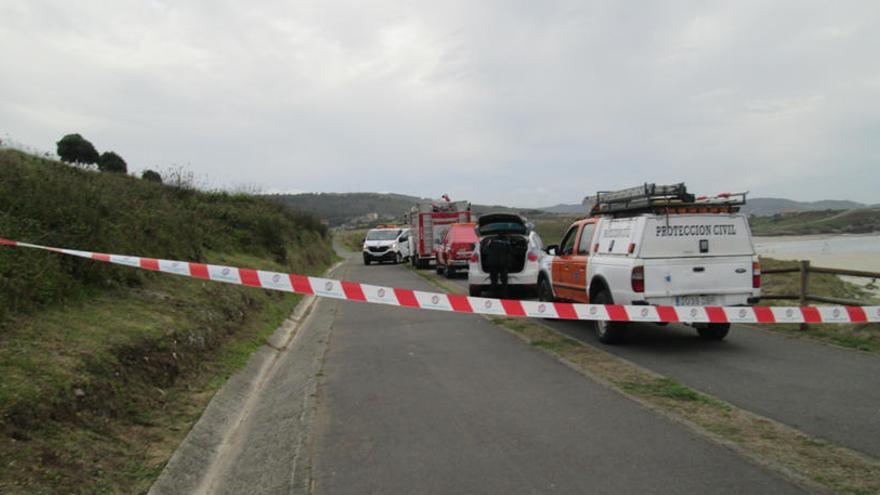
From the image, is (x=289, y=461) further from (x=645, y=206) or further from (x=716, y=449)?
(x=645, y=206)

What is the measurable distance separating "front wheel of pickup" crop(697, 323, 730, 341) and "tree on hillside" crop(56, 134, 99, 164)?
60.1 ft

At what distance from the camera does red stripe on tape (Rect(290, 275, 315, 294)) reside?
703 cm

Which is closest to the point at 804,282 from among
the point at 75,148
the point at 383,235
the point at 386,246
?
the point at 75,148

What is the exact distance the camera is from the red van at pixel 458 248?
21.7m

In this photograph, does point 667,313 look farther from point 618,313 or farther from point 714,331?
point 714,331

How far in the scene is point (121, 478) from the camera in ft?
Answer: 14.0

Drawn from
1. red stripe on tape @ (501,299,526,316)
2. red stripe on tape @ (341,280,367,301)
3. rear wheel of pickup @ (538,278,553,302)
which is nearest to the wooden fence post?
rear wheel of pickup @ (538,278,553,302)

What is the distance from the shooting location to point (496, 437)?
5.09 m

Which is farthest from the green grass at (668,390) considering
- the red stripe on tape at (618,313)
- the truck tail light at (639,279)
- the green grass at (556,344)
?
the green grass at (556,344)

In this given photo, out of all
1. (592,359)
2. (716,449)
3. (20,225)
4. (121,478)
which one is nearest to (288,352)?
(20,225)

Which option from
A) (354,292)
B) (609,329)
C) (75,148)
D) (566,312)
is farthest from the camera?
(75,148)

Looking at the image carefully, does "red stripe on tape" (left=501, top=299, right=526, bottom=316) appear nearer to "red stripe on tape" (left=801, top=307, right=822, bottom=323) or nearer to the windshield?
"red stripe on tape" (left=801, top=307, right=822, bottom=323)

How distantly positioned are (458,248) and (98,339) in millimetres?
16273

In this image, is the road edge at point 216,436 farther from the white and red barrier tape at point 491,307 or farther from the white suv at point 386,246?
the white suv at point 386,246
